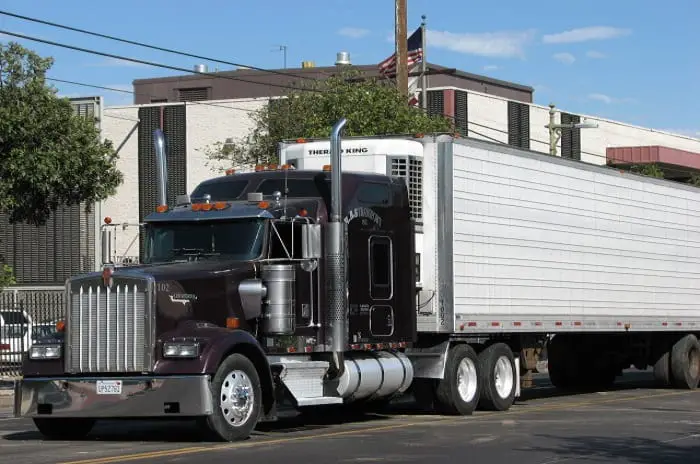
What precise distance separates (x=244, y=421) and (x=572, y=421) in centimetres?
511

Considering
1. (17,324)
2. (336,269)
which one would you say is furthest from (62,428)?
(17,324)

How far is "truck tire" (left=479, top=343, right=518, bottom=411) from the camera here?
20.6 metres

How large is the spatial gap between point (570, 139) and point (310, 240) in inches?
1802

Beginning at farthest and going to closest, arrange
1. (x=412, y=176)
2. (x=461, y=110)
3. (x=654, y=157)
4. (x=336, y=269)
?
(x=654, y=157) → (x=461, y=110) → (x=412, y=176) → (x=336, y=269)

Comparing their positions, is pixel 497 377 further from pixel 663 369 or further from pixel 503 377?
pixel 663 369

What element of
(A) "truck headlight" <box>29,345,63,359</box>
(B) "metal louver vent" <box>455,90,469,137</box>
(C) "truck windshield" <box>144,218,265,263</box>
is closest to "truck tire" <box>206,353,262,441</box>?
(C) "truck windshield" <box>144,218,265,263</box>

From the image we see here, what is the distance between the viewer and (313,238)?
56.0ft

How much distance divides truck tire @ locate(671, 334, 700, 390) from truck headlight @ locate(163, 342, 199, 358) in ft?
48.0

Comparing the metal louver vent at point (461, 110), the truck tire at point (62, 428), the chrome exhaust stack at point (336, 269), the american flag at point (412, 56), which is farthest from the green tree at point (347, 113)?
the truck tire at point (62, 428)

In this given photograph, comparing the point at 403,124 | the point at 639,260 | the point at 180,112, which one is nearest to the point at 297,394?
the point at 639,260

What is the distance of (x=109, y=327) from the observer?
1564 cm

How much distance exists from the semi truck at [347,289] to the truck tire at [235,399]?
2 centimetres

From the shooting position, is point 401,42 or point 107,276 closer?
point 107,276

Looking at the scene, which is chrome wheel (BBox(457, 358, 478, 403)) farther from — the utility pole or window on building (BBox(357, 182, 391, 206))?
the utility pole
